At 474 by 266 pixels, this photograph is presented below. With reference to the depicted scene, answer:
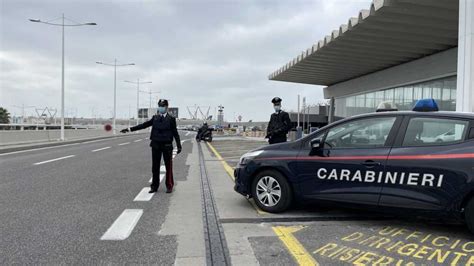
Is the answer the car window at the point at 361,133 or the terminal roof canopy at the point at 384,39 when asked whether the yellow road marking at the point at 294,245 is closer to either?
the car window at the point at 361,133

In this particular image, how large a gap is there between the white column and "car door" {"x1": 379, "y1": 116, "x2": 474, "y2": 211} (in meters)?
5.93

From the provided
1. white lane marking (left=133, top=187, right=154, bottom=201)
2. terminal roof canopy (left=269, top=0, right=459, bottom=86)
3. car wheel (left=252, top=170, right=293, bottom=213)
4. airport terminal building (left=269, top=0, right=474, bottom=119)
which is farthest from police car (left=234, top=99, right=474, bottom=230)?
terminal roof canopy (left=269, top=0, right=459, bottom=86)

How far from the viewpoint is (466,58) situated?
33.3 feet

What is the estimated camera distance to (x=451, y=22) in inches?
664

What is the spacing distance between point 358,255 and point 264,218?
5.75 feet

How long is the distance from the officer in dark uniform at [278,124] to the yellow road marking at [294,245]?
2988mm

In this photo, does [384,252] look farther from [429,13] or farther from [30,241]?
[429,13]

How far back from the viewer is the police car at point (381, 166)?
15.6 feet

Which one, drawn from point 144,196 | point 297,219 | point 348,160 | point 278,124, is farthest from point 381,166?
point 144,196

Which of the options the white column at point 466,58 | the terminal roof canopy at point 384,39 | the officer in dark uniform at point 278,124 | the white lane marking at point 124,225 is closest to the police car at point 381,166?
the white lane marking at point 124,225

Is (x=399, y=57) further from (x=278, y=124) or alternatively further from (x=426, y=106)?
(x=426, y=106)

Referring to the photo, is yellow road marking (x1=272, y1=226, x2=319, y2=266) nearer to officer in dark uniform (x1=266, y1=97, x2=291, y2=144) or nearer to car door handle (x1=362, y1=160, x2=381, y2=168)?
car door handle (x1=362, y1=160, x2=381, y2=168)

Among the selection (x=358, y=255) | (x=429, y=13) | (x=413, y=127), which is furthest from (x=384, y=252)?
(x=429, y=13)

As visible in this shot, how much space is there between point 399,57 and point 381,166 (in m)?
22.4
